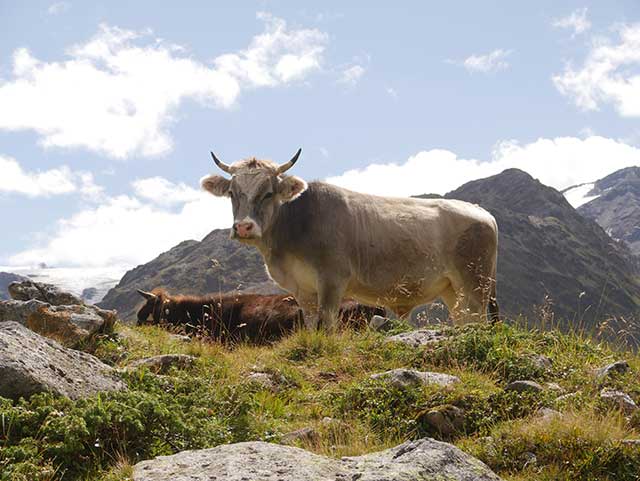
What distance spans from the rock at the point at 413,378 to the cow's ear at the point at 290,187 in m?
5.29

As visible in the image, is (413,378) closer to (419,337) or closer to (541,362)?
(541,362)

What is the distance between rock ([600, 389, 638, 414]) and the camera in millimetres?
6742

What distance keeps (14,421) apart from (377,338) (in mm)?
5552

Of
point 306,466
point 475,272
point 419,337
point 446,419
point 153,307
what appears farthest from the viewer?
point 153,307

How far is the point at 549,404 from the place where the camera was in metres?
7.02

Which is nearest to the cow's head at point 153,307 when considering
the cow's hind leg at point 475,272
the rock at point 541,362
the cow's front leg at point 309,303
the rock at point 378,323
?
the cow's front leg at point 309,303

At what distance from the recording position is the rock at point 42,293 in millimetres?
13539

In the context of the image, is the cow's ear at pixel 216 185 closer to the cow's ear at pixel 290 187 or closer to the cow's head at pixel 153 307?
the cow's ear at pixel 290 187

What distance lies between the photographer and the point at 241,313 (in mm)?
15891

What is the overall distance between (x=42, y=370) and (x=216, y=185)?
7367 mm

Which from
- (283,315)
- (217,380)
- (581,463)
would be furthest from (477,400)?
(283,315)

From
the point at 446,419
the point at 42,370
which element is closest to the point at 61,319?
the point at 42,370

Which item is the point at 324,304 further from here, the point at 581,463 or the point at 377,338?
the point at 581,463

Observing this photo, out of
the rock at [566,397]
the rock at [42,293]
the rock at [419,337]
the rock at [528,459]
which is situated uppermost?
the rock at [42,293]
